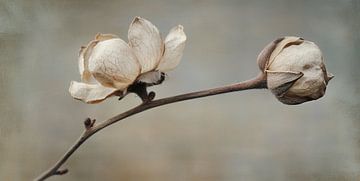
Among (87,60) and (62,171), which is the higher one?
(87,60)

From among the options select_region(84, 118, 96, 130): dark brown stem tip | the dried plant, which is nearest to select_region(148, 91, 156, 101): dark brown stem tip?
the dried plant

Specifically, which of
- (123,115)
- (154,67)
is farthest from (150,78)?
(123,115)

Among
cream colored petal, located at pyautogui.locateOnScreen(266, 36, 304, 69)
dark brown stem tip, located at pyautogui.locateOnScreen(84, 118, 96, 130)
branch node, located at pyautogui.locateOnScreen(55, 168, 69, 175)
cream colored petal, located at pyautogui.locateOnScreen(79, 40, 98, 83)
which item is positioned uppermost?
cream colored petal, located at pyautogui.locateOnScreen(79, 40, 98, 83)

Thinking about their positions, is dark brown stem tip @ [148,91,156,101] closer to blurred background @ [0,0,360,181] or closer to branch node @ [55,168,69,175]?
blurred background @ [0,0,360,181]

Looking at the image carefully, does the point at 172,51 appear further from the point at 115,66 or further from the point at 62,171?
the point at 62,171

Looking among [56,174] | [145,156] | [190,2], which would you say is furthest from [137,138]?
[190,2]

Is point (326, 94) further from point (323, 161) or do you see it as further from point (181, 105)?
point (181, 105)

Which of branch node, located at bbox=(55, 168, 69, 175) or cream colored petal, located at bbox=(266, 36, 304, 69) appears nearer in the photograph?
cream colored petal, located at bbox=(266, 36, 304, 69)

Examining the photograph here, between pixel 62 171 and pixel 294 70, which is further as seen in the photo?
pixel 62 171
